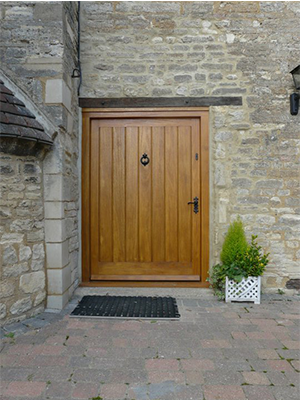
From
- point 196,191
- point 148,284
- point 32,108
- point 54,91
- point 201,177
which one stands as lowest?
point 148,284

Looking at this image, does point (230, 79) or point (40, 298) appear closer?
point (40, 298)

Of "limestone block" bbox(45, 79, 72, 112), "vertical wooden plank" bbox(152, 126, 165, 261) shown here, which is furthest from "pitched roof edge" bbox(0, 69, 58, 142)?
"vertical wooden plank" bbox(152, 126, 165, 261)

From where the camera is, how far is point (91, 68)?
12.3 ft

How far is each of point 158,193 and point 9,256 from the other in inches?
74.0

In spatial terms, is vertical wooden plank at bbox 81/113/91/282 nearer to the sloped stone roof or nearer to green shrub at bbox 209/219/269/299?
the sloped stone roof

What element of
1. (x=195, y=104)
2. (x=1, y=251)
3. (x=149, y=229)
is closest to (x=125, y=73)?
(x=195, y=104)

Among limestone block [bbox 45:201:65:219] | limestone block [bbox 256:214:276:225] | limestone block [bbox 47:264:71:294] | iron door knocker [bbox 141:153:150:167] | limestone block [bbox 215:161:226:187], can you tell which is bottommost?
limestone block [bbox 47:264:71:294]

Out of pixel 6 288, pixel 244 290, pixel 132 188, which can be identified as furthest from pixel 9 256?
pixel 244 290

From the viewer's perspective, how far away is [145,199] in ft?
12.5

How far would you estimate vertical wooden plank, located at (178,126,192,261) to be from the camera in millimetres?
3811

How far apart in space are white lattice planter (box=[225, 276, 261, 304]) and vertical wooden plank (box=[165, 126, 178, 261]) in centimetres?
77

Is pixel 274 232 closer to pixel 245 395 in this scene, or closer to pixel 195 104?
→ pixel 195 104

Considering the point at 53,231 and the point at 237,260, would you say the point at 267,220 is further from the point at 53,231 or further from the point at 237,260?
the point at 53,231

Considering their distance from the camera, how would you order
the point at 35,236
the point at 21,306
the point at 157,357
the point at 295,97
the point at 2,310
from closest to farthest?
1. the point at 157,357
2. the point at 2,310
3. the point at 21,306
4. the point at 35,236
5. the point at 295,97
